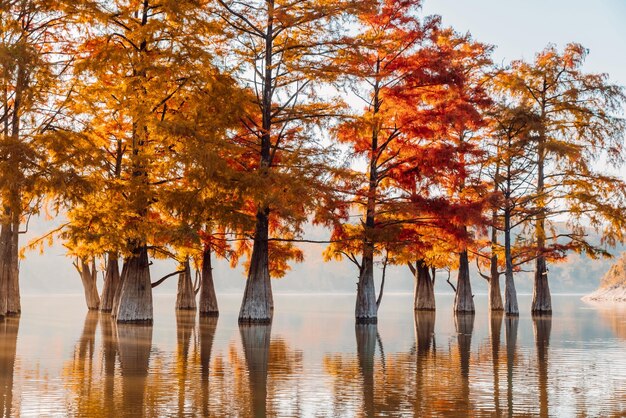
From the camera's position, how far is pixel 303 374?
15.7 meters

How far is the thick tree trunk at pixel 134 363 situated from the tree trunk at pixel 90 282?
14019 millimetres

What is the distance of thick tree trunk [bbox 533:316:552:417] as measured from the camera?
40.4ft

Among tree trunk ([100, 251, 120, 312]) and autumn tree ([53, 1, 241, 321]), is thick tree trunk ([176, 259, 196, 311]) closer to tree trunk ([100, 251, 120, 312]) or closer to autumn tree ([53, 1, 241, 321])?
tree trunk ([100, 251, 120, 312])

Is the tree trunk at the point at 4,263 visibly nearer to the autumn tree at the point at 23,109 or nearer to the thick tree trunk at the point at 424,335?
the autumn tree at the point at 23,109

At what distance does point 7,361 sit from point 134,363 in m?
2.45

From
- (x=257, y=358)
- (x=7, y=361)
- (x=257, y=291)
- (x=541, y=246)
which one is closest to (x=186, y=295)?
(x=257, y=291)

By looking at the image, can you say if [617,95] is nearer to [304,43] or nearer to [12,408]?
[304,43]

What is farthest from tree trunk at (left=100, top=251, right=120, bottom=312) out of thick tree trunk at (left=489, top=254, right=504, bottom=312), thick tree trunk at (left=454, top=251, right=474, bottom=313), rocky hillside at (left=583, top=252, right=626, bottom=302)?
rocky hillside at (left=583, top=252, right=626, bottom=302)

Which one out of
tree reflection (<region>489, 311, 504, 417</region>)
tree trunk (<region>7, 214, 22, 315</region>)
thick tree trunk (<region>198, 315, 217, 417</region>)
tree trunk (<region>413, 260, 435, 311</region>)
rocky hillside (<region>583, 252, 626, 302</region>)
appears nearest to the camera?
thick tree trunk (<region>198, 315, 217, 417</region>)

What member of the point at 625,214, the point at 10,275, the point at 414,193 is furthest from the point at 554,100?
the point at 10,275

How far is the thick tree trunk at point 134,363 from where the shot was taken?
38.6 ft

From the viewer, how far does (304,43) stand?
103 ft

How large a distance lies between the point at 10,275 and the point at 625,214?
26844 millimetres

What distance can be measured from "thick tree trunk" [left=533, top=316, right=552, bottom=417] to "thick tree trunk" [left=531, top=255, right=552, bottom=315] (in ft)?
34.0
